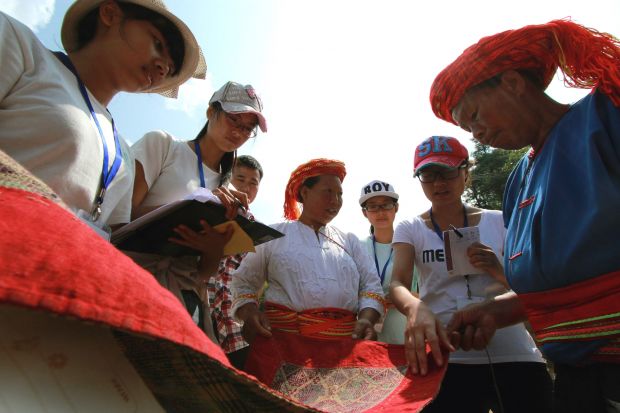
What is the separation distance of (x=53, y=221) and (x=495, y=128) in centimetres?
177

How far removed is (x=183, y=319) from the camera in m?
0.45

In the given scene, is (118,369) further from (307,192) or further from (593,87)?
(307,192)

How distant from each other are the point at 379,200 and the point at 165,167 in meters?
2.83

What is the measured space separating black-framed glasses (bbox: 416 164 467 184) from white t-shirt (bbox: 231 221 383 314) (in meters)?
0.78

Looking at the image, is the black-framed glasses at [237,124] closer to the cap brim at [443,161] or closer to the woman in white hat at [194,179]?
the woman in white hat at [194,179]

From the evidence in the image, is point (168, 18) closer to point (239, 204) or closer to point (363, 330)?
point (239, 204)

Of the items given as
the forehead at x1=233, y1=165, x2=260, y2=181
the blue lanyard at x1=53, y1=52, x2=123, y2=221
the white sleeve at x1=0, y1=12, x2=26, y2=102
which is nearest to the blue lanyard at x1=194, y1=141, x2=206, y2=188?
the blue lanyard at x1=53, y1=52, x2=123, y2=221

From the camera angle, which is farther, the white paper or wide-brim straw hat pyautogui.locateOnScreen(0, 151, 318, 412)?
the white paper

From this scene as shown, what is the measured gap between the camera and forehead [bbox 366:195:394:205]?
174 inches

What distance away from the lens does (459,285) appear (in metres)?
2.28


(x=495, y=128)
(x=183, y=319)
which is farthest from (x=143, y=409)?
(x=495, y=128)

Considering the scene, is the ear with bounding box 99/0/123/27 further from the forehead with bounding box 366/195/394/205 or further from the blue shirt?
the forehead with bounding box 366/195/394/205

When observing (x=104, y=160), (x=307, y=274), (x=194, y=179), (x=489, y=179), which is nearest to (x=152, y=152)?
(x=194, y=179)

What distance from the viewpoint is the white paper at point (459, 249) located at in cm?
220
